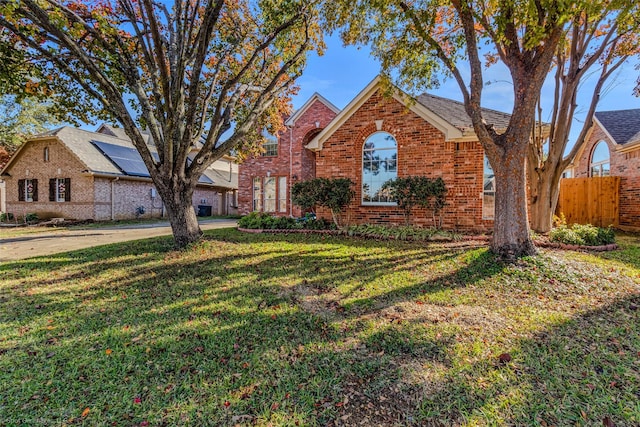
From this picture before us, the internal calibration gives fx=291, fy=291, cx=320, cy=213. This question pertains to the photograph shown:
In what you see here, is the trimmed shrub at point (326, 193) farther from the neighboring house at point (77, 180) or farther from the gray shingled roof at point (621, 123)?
the neighboring house at point (77, 180)

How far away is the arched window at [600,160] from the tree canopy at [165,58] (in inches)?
618

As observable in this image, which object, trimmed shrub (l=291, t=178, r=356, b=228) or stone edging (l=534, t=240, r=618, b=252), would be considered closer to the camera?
stone edging (l=534, t=240, r=618, b=252)

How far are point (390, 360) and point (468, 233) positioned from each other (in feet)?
26.5

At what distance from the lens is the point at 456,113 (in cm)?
1216

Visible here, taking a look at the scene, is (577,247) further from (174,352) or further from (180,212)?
(180,212)

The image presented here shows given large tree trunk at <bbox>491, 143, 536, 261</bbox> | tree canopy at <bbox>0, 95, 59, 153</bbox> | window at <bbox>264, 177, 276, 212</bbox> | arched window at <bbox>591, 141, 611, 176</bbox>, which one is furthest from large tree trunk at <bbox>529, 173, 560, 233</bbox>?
tree canopy at <bbox>0, 95, 59, 153</bbox>

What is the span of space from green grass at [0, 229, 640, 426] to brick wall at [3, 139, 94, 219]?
1345cm

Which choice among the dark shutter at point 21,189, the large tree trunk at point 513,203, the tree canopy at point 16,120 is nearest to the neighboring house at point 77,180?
the dark shutter at point 21,189

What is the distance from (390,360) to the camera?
9.16 ft

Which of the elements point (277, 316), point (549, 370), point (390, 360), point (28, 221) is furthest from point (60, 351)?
point (28, 221)

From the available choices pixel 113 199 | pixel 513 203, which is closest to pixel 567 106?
pixel 513 203

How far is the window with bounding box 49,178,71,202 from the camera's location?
17.4 m

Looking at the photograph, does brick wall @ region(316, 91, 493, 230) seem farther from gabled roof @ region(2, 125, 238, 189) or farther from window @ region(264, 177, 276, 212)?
gabled roof @ region(2, 125, 238, 189)

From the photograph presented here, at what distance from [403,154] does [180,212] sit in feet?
25.0
